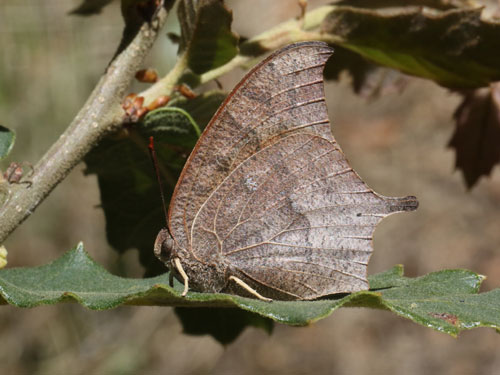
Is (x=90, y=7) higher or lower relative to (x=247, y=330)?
higher

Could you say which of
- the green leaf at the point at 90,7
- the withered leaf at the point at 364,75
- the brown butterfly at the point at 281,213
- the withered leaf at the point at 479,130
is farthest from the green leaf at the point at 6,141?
the withered leaf at the point at 479,130

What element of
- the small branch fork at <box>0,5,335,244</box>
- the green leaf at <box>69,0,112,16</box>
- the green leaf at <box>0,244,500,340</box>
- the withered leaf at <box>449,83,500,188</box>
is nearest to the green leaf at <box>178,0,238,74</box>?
the small branch fork at <box>0,5,335,244</box>

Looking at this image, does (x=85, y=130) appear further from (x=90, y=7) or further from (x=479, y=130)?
(x=479, y=130)

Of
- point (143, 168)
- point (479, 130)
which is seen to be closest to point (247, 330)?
point (479, 130)

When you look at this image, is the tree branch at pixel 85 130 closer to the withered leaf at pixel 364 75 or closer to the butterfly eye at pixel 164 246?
the butterfly eye at pixel 164 246

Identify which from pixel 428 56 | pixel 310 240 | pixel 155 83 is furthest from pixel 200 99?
pixel 428 56
